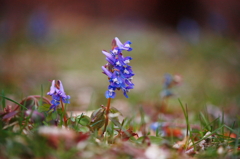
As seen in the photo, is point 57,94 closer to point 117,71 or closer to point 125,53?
point 117,71

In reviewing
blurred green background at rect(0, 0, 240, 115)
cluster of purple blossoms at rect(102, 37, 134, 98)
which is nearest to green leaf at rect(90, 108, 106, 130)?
cluster of purple blossoms at rect(102, 37, 134, 98)

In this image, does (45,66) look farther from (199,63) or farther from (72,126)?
(72,126)

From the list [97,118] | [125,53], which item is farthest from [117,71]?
[125,53]

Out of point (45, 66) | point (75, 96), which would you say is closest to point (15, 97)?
point (75, 96)

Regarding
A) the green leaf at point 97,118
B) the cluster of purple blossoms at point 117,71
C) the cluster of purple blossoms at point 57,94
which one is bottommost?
the green leaf at point 97,118

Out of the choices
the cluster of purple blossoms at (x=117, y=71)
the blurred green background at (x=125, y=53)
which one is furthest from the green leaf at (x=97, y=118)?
the blurred green background at (x=125, y=53)

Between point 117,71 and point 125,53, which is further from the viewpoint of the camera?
point 125,53

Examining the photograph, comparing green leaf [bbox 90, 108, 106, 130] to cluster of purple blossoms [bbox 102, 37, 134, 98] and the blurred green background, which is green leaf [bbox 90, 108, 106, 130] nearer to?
cluster of purple blossoms [bbox 102, 37, 134, 98]

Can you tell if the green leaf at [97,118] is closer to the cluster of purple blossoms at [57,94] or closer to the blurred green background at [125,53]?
the cluster of purple blossoms at [57,94]
